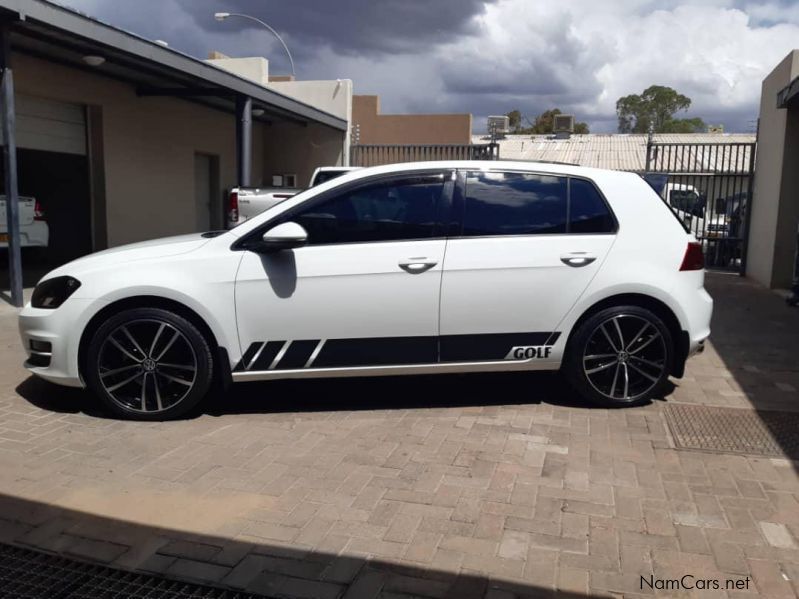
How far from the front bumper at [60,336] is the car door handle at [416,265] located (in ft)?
6.74

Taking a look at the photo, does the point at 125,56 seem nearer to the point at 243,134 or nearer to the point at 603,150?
the point at 243,134

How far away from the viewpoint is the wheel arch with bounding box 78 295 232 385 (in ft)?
15.6

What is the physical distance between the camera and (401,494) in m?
3.82

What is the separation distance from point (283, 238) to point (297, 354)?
777 mm

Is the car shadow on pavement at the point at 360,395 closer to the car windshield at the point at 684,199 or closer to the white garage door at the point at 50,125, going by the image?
the white garage door at the point at 50,125

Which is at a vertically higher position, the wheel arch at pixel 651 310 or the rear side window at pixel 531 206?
the rear side window at pixel 531 206

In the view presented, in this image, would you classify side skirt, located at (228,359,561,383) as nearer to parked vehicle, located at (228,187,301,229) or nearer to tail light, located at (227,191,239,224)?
parked vehicle, located at (228,187,301,229)

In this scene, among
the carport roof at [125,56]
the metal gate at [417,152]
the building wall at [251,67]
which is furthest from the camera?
the building wall at [251,67]

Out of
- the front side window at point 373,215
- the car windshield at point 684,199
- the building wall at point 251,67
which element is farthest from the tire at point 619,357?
→ the building wall at point 251,67

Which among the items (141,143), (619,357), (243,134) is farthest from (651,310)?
(141,143)

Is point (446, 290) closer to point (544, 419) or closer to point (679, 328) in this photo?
point (544, 419)

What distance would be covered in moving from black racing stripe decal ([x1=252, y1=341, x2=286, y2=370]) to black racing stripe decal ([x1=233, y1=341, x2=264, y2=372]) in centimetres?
4

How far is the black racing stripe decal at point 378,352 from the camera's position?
486cm

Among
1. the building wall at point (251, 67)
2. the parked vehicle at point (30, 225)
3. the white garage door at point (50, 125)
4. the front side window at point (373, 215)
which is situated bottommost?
the parked vehicle at point (30, 225)
